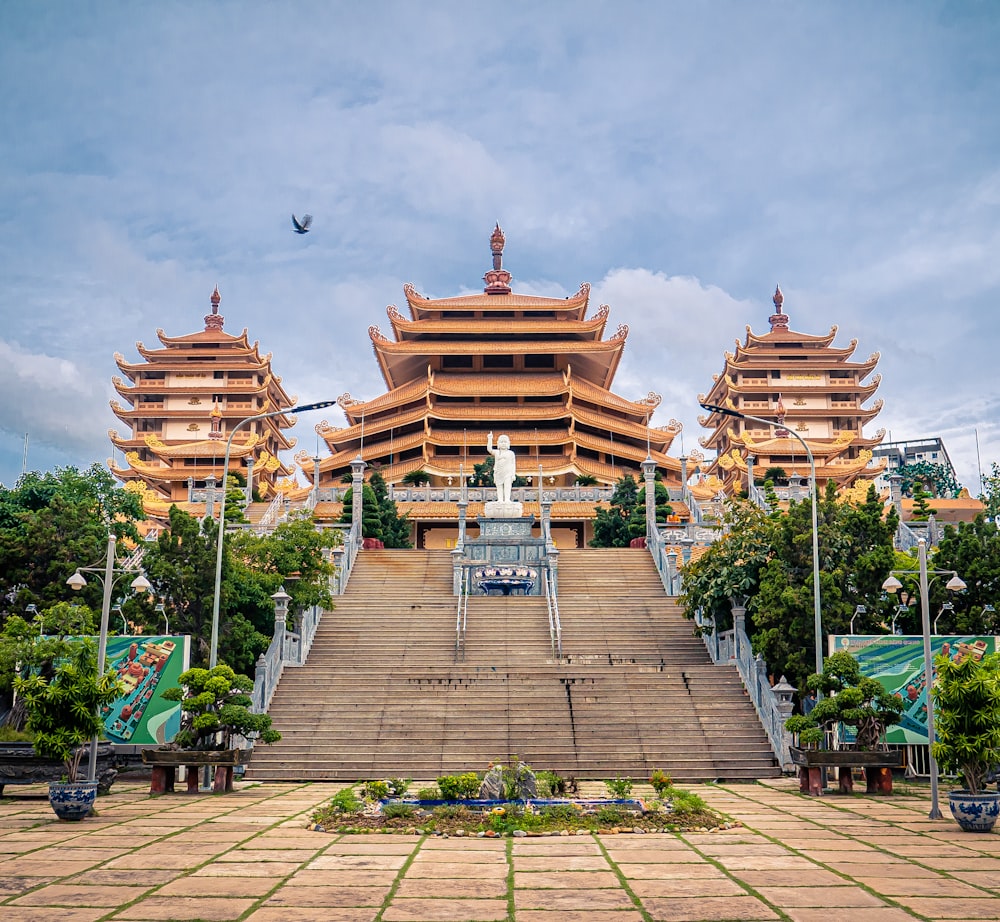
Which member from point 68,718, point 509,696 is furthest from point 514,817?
point 509,696

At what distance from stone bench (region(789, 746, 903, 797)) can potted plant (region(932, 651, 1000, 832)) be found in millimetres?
2655

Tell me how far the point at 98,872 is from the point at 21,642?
35.9 feet

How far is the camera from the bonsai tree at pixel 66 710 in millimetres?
14555

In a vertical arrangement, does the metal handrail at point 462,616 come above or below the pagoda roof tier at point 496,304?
below

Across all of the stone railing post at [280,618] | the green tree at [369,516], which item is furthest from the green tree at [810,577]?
the green tree at [369,516]

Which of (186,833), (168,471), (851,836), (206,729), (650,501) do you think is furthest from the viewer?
(168,471)

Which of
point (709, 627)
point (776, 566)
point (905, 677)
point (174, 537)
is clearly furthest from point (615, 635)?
point (174, 537)

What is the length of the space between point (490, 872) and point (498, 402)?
4486cm

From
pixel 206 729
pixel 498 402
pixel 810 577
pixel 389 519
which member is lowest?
pixel 206 729

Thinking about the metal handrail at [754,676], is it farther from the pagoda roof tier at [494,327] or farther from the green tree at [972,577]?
the pagoda roof tier at [494,327]

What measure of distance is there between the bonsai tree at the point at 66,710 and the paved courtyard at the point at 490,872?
3.35 ft

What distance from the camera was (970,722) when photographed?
13961 millimetres

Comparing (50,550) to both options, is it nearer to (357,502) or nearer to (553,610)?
(357,502)

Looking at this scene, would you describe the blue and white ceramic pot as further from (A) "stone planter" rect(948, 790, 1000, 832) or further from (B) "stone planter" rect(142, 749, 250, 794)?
(A) "stone planter" rect(948, 790, 1000, 832)
